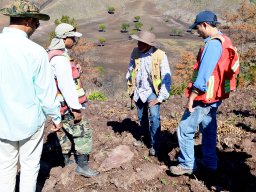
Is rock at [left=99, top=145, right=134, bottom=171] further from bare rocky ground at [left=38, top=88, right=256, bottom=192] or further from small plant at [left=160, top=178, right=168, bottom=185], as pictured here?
small plant at [left=160, top=178, right=168, bottom=185]

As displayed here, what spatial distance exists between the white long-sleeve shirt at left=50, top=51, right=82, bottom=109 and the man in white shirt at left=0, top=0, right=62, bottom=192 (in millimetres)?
465

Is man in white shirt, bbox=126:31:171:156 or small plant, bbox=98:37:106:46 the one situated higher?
man in white shirt, bbox=126:31:171:156

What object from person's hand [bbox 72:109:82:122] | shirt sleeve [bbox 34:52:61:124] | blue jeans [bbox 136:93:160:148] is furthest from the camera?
blue jeans [bbox 136:93:160:148]

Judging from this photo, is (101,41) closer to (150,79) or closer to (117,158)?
(150,79)

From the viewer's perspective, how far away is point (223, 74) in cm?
331

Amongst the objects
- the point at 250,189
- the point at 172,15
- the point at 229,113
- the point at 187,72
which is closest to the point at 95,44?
the point at 187,72

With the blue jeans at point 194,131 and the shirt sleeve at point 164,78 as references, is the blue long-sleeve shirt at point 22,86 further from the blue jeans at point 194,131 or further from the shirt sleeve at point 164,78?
the shirt sleeve at point 164,78

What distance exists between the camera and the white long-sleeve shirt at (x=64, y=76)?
3.20 meters

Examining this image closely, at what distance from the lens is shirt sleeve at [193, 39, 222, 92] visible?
314 centimetres

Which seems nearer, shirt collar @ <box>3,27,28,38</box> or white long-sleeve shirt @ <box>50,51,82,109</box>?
shirt collar @ <box>3,27,28,38</box>

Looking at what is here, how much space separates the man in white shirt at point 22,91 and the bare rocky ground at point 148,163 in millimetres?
1001

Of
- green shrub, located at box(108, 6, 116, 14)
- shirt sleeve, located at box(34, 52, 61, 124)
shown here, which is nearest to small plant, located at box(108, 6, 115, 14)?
green shrub, located at box(108, 6, 116, 14)

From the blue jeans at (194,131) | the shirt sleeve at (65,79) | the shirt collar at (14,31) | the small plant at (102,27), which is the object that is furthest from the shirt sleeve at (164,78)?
the small plant at (102,27)

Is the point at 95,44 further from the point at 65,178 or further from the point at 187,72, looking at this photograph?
the point at 65,178
